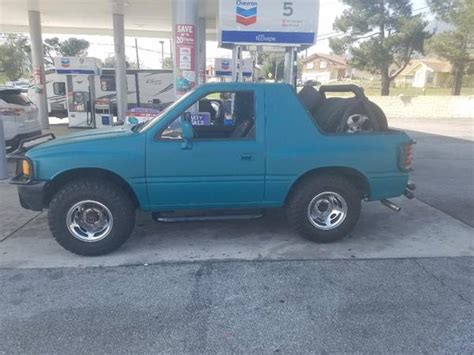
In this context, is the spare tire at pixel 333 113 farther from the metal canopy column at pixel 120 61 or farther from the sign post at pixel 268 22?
the metal canopy column at pixel 120 61

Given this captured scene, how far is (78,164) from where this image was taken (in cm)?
423

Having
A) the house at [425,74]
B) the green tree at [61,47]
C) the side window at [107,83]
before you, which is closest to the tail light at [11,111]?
the side window at [107,83]

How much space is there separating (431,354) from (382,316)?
50 cm

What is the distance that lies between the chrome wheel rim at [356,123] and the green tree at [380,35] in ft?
84.0

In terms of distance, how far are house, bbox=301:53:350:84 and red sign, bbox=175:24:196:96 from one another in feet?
243

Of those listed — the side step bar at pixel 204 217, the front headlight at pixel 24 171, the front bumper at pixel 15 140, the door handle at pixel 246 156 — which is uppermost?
the door handle at pixel 246 156

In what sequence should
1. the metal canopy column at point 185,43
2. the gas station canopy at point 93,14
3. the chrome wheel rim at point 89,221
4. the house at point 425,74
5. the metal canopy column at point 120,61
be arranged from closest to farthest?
the chrome wheel rim at point 89,221, the metal canopy column at point 185,43, the gas station canopy at point 93,14, the metal canopy column at point 120,61, the house at point 425,74

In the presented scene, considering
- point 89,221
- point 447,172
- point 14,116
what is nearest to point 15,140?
point 14,116

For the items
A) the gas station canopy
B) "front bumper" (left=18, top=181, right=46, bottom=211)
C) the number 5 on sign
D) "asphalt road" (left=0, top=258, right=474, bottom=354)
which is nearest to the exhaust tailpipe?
"asphalt road" (left=0, top=258, right=474, bottom=354)

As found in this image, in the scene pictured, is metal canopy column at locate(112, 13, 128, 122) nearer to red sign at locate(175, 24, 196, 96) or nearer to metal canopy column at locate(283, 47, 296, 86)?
metal canopy column at locate(283, 47, 296, 86)

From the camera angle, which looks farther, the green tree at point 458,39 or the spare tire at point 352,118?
the green tree at point 458,39

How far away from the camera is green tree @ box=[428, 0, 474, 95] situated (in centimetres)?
2309

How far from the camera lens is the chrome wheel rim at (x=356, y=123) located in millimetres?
4852

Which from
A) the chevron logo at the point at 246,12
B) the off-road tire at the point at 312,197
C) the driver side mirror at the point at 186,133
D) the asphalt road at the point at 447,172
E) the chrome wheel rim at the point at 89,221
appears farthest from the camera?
the chevron logo at the point at 246,12
